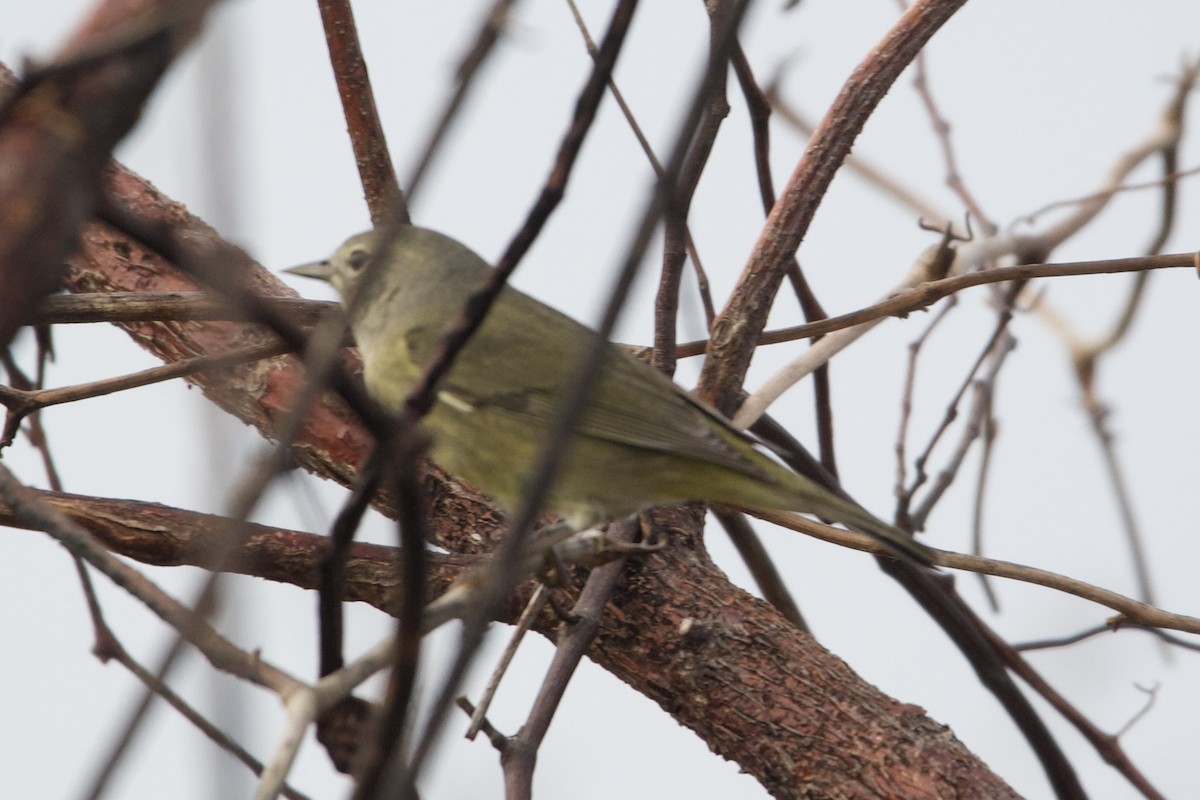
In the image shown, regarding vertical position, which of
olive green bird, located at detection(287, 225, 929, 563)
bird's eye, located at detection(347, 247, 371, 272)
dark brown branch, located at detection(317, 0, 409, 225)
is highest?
dark brown branch, located at detection(317, 0, 409, 225)

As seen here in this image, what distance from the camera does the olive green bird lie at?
10.2 ft

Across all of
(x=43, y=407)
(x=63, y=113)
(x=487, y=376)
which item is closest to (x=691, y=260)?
(x=487, y=376)

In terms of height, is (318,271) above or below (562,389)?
above

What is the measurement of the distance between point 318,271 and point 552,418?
3.78 feet

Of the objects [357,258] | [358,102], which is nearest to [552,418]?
[357,258]

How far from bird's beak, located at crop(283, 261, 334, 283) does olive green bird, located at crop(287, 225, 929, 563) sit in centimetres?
4

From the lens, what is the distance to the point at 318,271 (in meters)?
3.83

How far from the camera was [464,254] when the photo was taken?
402 centimetres

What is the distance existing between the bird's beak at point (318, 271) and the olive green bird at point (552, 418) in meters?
0.04

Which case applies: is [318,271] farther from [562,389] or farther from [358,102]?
[562,389]

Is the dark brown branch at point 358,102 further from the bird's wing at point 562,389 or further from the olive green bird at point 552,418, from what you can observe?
the bird's wing at point 562,389

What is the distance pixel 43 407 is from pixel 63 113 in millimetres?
2412

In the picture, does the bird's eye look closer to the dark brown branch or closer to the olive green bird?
the olive green bird

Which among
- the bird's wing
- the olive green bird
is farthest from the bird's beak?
the bird's wing
